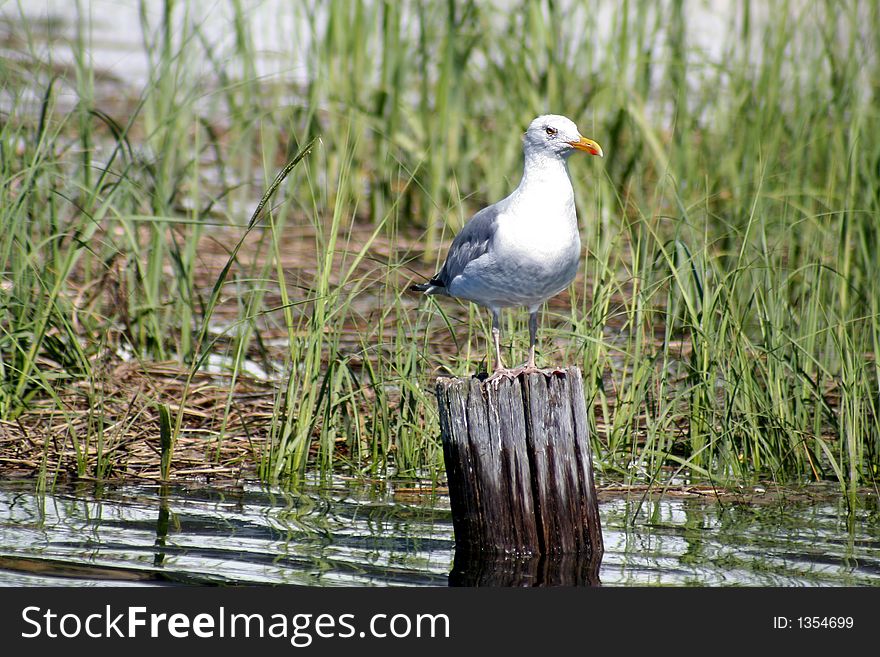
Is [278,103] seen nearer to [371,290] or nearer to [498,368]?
[371,290]

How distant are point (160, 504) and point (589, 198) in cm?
415

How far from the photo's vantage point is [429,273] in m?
8.34

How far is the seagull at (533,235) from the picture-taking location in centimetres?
447

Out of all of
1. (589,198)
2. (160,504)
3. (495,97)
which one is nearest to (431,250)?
(589,198)

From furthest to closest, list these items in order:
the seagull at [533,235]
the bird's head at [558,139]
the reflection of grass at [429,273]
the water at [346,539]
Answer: the reflection of grass at [429,273] → the bird's head at [558,139] → the seagull at [533,235] → the water at [346,539]

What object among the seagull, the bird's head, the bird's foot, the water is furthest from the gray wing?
the water

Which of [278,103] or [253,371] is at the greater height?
[278,103]

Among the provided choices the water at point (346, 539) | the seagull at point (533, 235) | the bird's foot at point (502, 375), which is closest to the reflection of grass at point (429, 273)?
the water at point (346, 539)

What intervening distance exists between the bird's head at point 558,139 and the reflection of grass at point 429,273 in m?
0.55

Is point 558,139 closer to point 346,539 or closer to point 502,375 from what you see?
point 502,375

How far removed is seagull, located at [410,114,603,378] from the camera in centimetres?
447

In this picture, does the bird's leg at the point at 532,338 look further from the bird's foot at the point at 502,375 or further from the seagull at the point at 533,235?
the bird's foot at the point at 502,375

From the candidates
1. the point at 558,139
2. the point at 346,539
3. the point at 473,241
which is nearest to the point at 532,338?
the point at 473,241

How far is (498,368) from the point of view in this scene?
4621 mm
